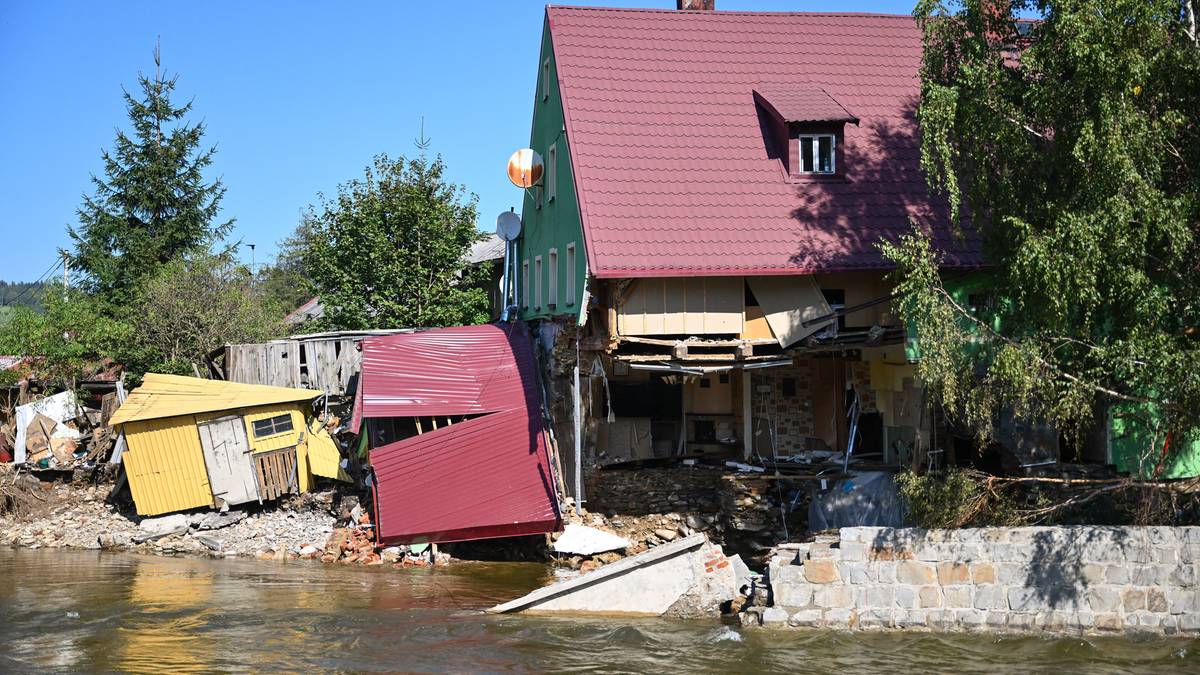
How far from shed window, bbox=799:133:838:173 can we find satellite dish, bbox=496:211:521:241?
9176 mm

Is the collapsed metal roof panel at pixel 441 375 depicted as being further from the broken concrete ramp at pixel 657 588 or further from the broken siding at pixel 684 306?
the broken concrete ramp at pixel 657 588

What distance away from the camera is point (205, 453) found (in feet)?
77.0

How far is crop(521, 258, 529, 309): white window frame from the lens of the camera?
28.3 meters

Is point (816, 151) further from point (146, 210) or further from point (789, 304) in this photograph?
point (146, 210)

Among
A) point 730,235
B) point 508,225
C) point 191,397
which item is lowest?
point 191,397

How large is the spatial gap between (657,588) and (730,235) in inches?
284

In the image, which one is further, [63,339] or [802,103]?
[63,339]

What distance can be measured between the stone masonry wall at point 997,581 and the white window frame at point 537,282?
1256cm

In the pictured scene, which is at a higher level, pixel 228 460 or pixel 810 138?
pixel 810 138

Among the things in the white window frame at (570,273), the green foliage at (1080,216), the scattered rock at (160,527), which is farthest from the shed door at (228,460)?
the green foliage at (1080,216)

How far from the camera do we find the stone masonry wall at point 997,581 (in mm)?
14172

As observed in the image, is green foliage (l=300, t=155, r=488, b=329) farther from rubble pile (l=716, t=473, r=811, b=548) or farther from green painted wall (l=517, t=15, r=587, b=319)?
rubble pile (l=716, t=473, r=811, b=548)

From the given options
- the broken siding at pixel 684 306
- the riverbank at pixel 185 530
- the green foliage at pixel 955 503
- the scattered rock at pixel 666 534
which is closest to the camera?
the green foliage at pixel 955 503

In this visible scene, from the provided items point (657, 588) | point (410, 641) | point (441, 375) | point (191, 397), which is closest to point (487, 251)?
point (441, 375)
